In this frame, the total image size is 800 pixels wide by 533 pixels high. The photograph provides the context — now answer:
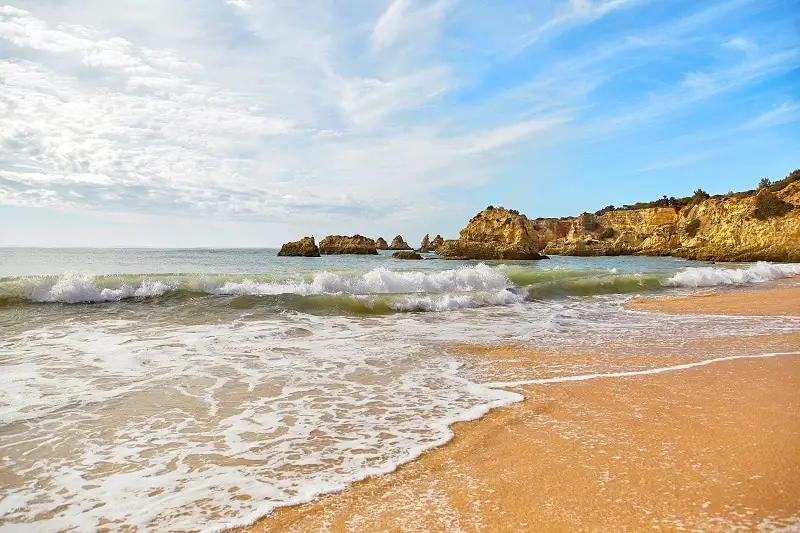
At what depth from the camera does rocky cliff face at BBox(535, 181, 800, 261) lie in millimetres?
35219

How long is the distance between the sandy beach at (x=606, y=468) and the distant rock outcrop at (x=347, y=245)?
184 ft

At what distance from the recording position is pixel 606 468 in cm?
306

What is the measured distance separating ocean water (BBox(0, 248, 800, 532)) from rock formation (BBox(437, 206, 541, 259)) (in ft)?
106

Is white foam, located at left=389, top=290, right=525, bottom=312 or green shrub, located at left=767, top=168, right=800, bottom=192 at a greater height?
green shrub, located at left=767, top=168, right=800, bottom=192

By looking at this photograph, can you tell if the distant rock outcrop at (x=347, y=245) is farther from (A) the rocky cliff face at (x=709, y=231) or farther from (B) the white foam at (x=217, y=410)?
(B) the white foam at (x=217, y=410)

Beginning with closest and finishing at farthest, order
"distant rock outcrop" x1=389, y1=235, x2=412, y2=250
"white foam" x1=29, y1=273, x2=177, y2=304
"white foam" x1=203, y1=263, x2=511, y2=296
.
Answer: "white foam" x1=29, y1=273, x2=177, y2=304, "white foam" x1=203, y1=263, x2=511, y2=296, "distant rock outcrop" x1=389, y1=235, x2=412, y2=250

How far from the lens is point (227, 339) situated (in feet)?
27.7

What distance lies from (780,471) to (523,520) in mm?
1783

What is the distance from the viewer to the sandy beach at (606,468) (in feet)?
8.14

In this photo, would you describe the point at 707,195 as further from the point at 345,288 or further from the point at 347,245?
the point at 345,288

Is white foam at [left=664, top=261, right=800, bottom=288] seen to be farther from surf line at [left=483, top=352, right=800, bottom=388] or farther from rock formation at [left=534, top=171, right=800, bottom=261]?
surf line at [left=483, top=352, right=800, bottom=388]

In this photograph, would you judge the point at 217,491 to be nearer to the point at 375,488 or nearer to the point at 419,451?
the point at 375,488

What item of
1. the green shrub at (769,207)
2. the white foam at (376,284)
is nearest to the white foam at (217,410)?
the white foam at (376,284)

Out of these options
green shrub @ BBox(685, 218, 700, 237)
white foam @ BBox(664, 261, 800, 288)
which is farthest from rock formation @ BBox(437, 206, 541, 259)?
white foam @ BBox(664, 261, 800, 288)
